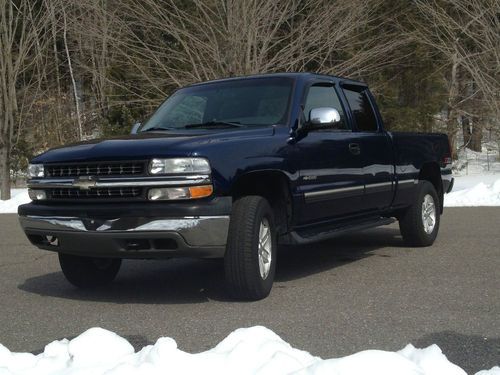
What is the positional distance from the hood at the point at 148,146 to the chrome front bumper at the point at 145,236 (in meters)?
0.47

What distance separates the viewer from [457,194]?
14.6 meters

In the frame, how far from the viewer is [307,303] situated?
223 inches

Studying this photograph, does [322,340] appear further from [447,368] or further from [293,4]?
[293,4]

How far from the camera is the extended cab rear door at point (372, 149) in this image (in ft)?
23.9

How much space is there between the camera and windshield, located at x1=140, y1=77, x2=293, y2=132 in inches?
255

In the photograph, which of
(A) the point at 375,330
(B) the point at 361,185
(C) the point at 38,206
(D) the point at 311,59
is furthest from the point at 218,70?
(A) the point at 375,330

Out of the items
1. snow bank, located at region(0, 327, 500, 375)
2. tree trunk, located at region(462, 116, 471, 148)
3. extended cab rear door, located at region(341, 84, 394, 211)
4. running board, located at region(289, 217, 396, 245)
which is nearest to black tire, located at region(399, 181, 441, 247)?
→ extended cab rear door, located at region(341, 84, 394, 211)

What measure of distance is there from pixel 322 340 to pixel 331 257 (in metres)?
3.59

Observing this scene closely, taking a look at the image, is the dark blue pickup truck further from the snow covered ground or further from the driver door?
the snow covered ground

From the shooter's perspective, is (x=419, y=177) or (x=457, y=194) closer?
(x=419, y=177)

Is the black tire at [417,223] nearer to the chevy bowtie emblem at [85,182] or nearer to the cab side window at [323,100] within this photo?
the cab side window at [323,100]

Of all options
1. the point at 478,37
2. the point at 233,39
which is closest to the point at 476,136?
the point at 478,37

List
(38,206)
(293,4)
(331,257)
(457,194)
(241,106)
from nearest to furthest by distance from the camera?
(38,206) < (241,106) < (331,257) < (457,194) < (293,4)

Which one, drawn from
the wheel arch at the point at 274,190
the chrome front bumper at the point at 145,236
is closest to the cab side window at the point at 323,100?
the wheel arch at the point at 274,190
